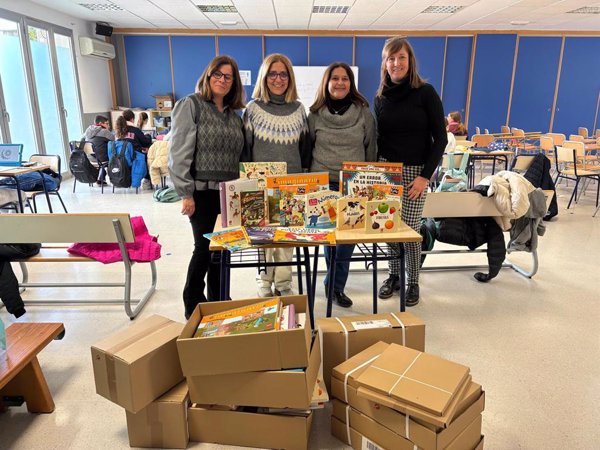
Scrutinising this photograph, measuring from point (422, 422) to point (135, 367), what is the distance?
3.35 feet

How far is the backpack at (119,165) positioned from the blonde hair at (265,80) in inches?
178

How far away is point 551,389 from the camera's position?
6.66ft

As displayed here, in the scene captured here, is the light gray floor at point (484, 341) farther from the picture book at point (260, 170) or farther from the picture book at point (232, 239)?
the picture book at point (260, 170)

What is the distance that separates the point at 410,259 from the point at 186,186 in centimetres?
152

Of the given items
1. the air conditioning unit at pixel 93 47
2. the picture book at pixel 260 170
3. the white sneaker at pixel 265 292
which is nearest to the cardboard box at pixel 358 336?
the picture book at pixel 260 170

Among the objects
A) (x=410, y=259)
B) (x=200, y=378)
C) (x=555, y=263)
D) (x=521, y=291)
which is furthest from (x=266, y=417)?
(x=555, y=263)

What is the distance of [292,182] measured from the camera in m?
2.20

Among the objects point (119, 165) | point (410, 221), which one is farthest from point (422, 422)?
point (119, 165)

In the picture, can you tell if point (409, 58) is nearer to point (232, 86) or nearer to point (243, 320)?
point (232, 86)

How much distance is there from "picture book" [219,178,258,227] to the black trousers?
0.26 m

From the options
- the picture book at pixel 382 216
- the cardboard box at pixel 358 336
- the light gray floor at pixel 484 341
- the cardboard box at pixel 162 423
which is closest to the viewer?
the cardboard box at pixel 162 423

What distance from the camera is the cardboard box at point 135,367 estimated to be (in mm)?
1585

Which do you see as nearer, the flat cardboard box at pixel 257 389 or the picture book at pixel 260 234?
the flat cardboard box at pixel 257 389

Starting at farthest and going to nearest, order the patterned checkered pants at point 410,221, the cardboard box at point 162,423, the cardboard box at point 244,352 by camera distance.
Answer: the patterned checkered pants at point 410,221 → the cardboard box at point 162,423 → the cardboard box at point 244,352
